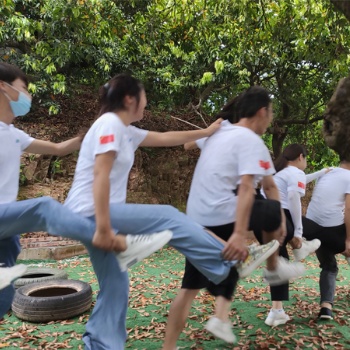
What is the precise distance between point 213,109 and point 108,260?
38.1 ft

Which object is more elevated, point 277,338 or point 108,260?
point 108,260

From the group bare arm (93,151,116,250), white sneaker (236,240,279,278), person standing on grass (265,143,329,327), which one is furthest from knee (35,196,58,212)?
person standing on grass (265,143,329,327)

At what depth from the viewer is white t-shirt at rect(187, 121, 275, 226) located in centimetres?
267

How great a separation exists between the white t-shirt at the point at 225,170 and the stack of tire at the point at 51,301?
8.13 feet

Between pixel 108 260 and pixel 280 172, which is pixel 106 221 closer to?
pixel 108 260

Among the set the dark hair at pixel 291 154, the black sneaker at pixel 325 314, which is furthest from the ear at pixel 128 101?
the black sneaker at pixel 325 314

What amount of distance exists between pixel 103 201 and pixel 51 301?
2916 millimetres

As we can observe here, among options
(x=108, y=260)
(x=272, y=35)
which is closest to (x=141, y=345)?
(x=108, y=260)

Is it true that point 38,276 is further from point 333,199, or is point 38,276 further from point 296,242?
point 333,199

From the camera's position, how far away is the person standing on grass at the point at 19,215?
2.30 metres

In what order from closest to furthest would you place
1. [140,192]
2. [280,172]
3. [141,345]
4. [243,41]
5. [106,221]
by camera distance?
[106,221], [141,345], [280,172], [243,41], [140,192]

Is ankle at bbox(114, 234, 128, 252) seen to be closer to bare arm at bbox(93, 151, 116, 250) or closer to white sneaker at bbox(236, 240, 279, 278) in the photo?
bare arm at bbox(93, 151, 116, 250)

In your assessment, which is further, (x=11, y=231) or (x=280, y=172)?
(x=280, y=172)

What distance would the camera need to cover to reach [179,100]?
13.6 metres
